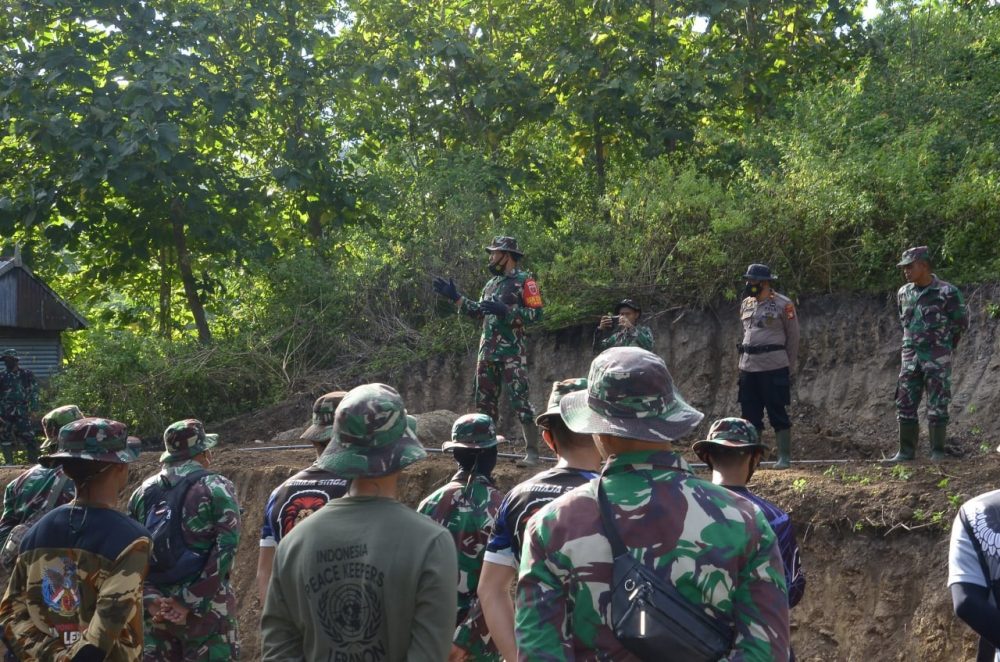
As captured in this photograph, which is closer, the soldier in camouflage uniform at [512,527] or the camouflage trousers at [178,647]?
the soldier in camouflage uniform at [512,527]

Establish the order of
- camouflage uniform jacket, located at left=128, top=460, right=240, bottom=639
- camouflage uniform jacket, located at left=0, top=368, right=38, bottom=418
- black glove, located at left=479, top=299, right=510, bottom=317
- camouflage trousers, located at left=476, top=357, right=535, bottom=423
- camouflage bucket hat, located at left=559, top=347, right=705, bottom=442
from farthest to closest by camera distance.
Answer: camouflage uniform jacket, located at left=0, top=368, right=38, bottom=418, camouflage trousers, located at left=476, top=357, right=535, bottom=423, black glove, located at left=479, top=299, right=510, bottom=317, camouflage uniform jacket, located at left=128, top=460, right=240, bottom=639, camouflage bucket hat, located at left=559, top=347, right=705, bottom=442

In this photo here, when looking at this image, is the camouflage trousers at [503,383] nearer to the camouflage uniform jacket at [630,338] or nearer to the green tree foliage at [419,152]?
the camouflage uniform jacket at [630,338]

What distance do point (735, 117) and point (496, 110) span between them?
4.42 metres

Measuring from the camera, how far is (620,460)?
115 inches

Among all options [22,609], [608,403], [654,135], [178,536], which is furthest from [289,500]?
[654,135]

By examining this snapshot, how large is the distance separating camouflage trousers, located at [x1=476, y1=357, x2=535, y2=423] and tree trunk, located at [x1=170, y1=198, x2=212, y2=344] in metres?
9.68

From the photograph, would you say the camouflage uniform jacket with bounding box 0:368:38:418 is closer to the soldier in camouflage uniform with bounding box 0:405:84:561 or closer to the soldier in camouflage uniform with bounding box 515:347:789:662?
the soldier in camouflage uniform with bounding box 0:405:84:561

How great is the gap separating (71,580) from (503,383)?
6.74 meters

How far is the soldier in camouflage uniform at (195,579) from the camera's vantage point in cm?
591

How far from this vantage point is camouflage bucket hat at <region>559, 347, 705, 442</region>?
2.93 meters

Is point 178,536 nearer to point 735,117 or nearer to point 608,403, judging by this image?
point 608,403

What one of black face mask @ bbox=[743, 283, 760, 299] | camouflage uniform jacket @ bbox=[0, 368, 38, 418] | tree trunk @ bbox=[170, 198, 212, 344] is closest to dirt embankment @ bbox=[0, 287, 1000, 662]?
black face mask @ bbox=[743, 283, 760, 299]

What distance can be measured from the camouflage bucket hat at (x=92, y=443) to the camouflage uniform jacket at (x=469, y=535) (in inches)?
55.8

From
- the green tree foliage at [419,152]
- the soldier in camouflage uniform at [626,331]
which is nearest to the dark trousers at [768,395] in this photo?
the soldier in camouflage uniform at [626,331]
